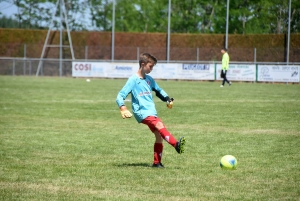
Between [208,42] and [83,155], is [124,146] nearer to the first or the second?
[83,155]

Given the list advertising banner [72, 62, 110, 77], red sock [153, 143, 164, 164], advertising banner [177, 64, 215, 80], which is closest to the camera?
red sock [153, 143, 164, 164]

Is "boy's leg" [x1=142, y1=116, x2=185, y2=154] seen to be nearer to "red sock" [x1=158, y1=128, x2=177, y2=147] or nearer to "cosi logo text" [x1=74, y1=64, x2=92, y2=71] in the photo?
"red sock" [x1=158, y1=128, x2=177, y2=147]

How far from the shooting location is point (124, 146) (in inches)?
446

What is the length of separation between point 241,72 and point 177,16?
22.0 meters

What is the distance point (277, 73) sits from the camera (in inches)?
1451

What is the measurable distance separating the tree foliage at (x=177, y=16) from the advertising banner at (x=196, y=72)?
974 centimetres

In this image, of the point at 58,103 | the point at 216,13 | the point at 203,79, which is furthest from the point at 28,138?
the point at 216,13

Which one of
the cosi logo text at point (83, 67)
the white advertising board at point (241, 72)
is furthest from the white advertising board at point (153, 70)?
the white advertising board at point (241, 72)

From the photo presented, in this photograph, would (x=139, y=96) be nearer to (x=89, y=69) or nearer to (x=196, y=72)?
(x=196, y=72)

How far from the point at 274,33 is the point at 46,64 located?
60.5 ft

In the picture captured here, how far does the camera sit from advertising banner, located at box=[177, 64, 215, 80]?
131ft

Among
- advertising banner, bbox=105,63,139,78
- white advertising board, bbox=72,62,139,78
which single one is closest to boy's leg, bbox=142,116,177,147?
white advertising board, bbox=72,62,139,78

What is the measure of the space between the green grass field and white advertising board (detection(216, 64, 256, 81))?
18559mm

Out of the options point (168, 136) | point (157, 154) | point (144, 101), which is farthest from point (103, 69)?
point (168, 136)
